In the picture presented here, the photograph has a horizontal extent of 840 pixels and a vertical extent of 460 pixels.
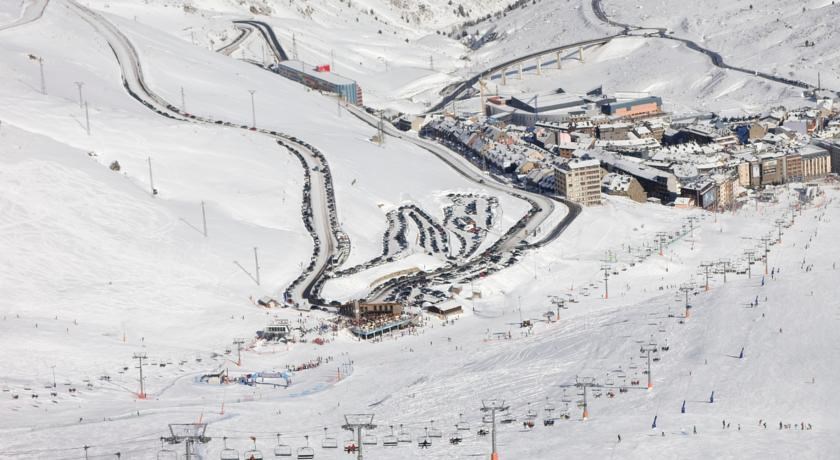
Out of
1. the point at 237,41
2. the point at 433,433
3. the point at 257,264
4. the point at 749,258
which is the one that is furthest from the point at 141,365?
the point at 237,41

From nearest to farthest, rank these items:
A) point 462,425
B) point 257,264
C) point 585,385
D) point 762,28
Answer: point 462,425
point 585,385
point 257,264
point 762,28

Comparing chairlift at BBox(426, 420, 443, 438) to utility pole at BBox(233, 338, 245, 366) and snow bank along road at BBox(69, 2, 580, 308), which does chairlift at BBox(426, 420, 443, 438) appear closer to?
utility pole at BBox(233, 338, 245, 366)

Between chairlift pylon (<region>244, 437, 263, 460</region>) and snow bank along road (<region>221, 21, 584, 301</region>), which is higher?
snow bank along road (<region>221, 21, 584, 301</region>)

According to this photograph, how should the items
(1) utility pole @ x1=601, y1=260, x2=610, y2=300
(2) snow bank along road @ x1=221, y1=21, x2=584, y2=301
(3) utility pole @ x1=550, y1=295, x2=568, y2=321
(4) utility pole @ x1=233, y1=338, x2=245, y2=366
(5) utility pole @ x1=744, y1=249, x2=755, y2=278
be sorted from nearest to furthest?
1. (4) utility pole @ x1=233, y1=338, x2=245, y2=366
2. (3) utility pole @ x1=550, y1=295, x2=568, y2=321
3. (1) utility pole @ x1=601, y1=260, x2=610, y2=300
4. (5) utility pole @ x1=744, y1=249, x2=755, y2=278
5. (2) snow bank along road @ x1=221, y1=21, x2=584, y2=301

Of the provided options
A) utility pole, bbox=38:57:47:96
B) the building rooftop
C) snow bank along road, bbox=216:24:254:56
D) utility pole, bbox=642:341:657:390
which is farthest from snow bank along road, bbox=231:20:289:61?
utility pole, bbox=642:341:657:390

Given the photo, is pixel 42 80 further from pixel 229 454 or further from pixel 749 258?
pixel 229 454

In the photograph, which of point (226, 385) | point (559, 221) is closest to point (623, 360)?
point (226, 385)
